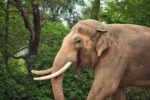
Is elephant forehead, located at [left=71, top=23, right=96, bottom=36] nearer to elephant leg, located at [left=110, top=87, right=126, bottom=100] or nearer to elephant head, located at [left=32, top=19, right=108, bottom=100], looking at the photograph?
elephant head, located at [left=32, top=19, right=108, bottom=100]

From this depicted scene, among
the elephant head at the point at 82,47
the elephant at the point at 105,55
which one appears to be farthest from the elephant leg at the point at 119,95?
the elephant head at the point at 82,47

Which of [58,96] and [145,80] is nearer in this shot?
[58,96]

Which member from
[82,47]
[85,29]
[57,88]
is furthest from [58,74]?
[85,29]

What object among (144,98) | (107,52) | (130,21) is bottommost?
(144,98)

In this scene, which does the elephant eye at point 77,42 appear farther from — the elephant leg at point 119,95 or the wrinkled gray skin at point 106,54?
the elephant leg at point 119,95

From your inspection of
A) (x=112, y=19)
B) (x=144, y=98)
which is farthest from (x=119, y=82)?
(x=112, y=19)

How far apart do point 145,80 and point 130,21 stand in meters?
8.30

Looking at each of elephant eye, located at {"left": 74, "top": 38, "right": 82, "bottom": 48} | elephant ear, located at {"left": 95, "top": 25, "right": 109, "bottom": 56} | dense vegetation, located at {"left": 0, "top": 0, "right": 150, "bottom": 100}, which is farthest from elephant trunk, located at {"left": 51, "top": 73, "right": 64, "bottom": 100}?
dense vegetation, located at {"left": 0, "top": 0, "right": 150, "bottom": 100}

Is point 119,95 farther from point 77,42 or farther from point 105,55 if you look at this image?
point 77,42

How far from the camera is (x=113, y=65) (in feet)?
22.5

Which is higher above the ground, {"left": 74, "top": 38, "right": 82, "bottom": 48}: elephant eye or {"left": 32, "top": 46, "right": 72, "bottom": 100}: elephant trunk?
{"left": 74, "top": 38, "right": 82, "bottom": 48}: elephant eye

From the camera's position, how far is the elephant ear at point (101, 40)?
684 cm

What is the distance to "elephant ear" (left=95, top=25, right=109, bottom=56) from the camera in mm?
6836

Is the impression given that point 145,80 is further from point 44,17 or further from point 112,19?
point 112,19
